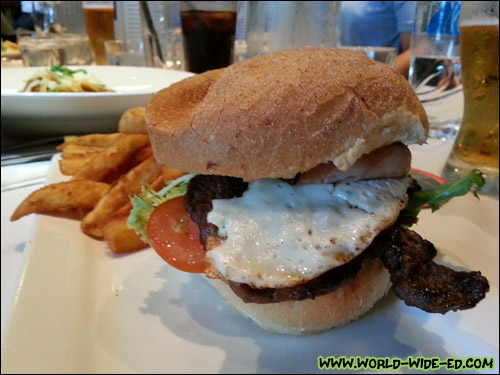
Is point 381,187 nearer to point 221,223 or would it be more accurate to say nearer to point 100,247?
point 221,223

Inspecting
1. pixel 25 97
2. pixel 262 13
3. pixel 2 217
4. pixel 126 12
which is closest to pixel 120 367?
pixel 2 217

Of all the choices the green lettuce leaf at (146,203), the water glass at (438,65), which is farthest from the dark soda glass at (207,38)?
the green lettuce leaf at (146,203)

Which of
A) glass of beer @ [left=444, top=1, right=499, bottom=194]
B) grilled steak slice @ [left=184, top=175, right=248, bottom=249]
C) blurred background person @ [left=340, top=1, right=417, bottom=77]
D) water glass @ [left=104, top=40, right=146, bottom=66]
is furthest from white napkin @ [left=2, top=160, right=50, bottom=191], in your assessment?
blurred background person @ [left=340, top=1, right=417, bottom=77]

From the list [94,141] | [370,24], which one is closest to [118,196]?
[94,141]

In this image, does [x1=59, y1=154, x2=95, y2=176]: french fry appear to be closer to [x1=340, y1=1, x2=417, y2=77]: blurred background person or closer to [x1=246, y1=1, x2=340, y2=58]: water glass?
[x1=246, y1=1, x2=340, y2=58]: water glass

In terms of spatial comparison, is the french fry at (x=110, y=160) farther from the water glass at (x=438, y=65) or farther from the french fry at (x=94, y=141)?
the water glass at (x=438, y=65)

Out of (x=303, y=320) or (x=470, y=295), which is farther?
(x=303, y=320)

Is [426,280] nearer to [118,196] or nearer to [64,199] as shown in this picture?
[118,196]
